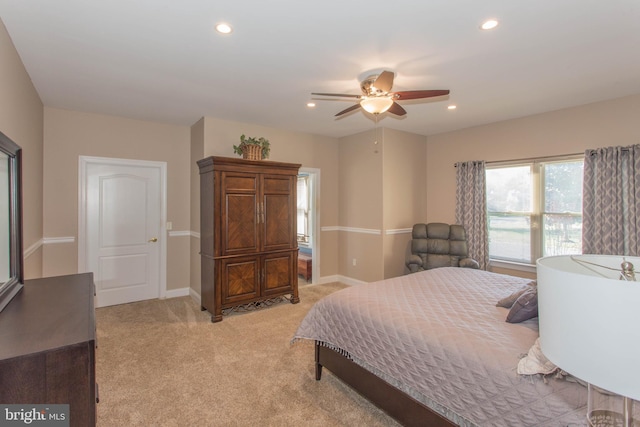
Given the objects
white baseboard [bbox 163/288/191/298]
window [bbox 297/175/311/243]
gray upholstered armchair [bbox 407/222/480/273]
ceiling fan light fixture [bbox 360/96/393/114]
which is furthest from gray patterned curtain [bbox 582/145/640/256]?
white baseboard [bbox 163/288/191/298]

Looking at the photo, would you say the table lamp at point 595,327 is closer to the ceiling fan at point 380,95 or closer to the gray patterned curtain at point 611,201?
the ceiling fan at point 380,95

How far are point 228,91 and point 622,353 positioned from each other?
344 cm

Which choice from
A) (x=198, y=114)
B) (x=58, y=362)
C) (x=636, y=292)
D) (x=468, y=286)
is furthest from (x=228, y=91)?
(x=636, y=292)

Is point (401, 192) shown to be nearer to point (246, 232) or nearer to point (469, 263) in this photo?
point (469, 263)

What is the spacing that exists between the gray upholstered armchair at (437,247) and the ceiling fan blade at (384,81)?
108 inches

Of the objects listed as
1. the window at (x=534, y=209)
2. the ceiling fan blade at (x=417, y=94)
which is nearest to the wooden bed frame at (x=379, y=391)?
the ceiling fan blade at (x=417, y=94)

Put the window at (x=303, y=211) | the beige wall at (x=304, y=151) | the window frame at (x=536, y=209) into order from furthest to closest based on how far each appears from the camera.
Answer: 1. the window at (x=303, y=211)
2. the beige wall at (x=304, y=151)
3. the window frame at (x=536, y=209)

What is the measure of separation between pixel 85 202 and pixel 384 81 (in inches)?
156

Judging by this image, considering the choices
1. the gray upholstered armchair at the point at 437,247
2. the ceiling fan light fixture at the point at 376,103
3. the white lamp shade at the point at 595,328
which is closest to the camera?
the white lamp shade at the point at 595,328

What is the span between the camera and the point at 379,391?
201cm

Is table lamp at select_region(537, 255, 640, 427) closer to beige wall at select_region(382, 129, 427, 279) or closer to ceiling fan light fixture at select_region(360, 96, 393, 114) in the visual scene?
ceiling fan light fixture at select_region(360, 96, 393, 114)

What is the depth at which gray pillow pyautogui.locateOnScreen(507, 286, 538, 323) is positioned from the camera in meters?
1.85

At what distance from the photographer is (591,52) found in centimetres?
247

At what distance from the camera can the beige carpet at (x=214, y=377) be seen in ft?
6.89
